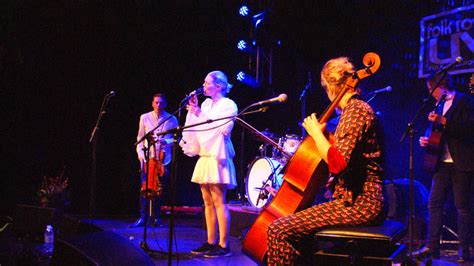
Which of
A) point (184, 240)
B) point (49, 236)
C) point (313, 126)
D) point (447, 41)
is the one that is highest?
point (447, 41)

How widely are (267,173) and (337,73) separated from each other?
4910 millimetres

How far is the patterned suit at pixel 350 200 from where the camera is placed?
3.22 metres

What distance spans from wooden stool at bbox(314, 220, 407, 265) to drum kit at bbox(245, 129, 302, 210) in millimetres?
4066

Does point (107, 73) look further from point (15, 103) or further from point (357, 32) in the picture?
point (357, 32)

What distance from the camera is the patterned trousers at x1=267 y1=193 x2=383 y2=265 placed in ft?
10.6

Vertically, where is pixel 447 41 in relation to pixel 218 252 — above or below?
above

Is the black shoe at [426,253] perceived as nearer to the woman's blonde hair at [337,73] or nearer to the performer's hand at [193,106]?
the woman's blonde hair at [337,73]

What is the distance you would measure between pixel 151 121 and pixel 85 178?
7.67ft

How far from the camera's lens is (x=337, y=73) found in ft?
11.2

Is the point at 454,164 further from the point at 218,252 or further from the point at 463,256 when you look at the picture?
the point at 218,252

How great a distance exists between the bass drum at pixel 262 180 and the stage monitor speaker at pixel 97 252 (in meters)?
4.26

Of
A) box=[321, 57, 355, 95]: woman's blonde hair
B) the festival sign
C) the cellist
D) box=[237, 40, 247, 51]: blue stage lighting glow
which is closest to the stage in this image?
the cellist

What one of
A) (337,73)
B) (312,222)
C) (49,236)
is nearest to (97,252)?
(312,222)

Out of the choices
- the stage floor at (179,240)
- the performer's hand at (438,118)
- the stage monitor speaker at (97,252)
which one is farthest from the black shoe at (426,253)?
the stage monitor speaker at (97,252)
